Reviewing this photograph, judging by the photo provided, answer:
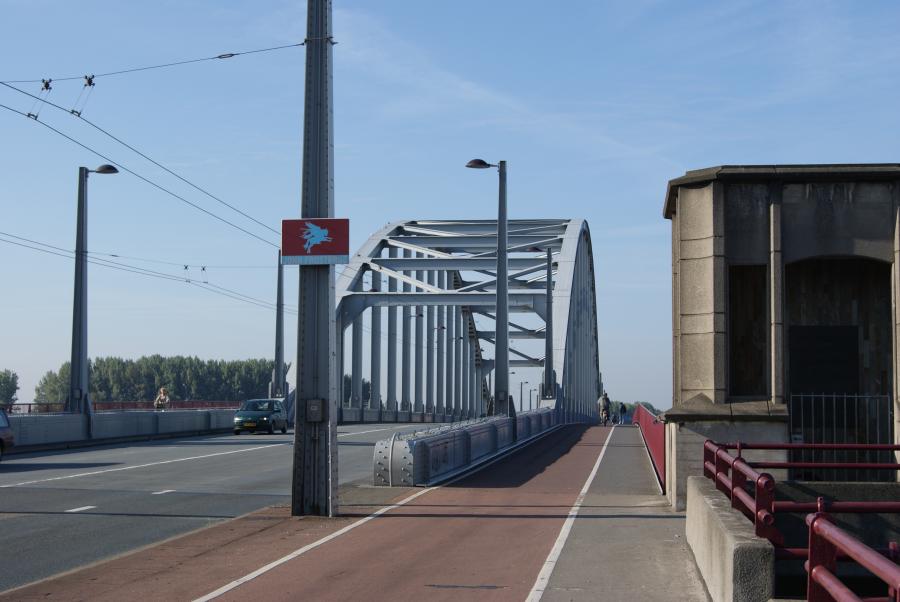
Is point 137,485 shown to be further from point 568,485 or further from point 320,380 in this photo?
point 568,485

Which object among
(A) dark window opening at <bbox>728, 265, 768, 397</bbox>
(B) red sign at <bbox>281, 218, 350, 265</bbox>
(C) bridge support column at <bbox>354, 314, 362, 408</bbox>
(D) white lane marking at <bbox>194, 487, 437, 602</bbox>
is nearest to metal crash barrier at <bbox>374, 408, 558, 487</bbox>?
(D) white lane marking at <bbox>194, 487, 437, 602</bbox>

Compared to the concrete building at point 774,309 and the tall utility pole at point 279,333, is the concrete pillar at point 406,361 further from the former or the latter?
the concrete building at point 774,309

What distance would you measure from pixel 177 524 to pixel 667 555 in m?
6.81

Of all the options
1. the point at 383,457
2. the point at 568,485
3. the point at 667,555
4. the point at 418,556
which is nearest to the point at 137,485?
the point at 383,457

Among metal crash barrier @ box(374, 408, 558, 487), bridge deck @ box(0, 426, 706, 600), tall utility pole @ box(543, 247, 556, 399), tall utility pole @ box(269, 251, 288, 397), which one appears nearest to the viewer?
bridge deck @ box(0, 426, 706, 600)

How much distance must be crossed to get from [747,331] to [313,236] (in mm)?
6567

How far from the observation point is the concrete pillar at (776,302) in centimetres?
1575

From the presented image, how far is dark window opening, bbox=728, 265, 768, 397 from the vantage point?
16750mm

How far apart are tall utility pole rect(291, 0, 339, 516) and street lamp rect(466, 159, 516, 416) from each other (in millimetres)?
14495

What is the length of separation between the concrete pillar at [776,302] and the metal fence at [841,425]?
904 millimetres

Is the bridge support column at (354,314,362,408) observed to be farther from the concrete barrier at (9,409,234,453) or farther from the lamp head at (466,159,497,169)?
the lamp head at (466,159,497,169)

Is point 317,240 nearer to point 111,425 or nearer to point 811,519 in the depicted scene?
point 811,519

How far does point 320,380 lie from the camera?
16141mm

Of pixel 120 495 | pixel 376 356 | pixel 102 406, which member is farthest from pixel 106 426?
pixel 376 356
